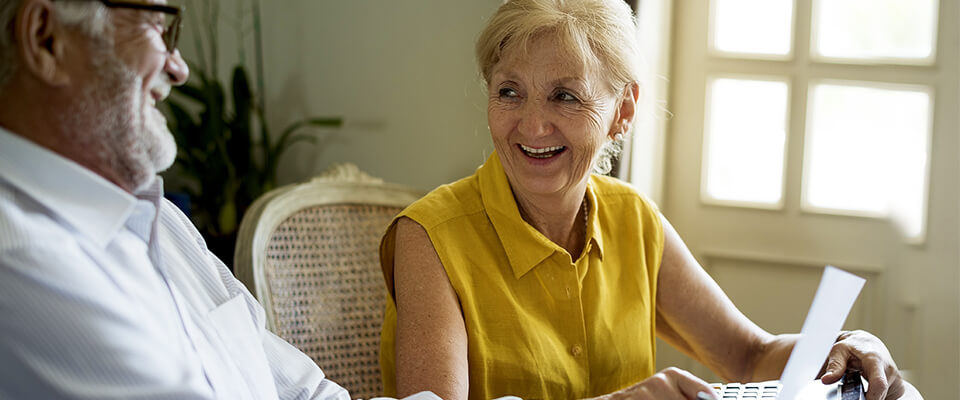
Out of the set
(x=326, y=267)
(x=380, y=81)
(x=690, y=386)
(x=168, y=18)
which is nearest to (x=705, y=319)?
(x=690, y=386)

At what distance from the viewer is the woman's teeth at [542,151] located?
147 cm

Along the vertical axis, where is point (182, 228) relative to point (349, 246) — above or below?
above

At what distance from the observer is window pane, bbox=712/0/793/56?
8.36 ft

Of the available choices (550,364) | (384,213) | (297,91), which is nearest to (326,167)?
(297,91)

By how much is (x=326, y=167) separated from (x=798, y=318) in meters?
1.59

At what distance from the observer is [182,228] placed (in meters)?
1.13

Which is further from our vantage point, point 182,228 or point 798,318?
point 798,318

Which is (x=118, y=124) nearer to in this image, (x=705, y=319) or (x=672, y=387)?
(x=672, y=387)

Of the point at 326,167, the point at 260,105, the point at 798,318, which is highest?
the point at 260,105

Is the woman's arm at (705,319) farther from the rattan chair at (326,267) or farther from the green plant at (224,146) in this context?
the green plant at (224,146)

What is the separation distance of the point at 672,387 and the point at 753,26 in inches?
69.6

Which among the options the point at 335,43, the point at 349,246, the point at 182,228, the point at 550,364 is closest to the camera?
the point at 182,228

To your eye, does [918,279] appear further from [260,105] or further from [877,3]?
[260,105]

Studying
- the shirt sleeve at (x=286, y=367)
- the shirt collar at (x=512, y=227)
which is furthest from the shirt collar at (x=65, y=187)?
the shirt collar at (x=512, y=227)
